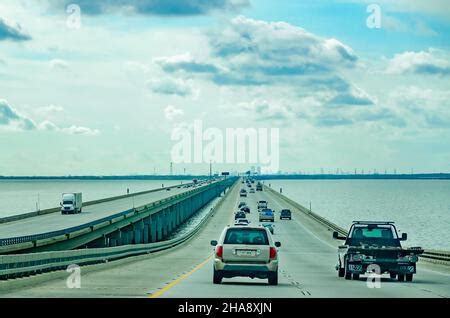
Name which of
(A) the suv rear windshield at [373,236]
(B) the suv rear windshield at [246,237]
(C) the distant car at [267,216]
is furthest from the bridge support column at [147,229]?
(B) the suv rear windshield at [246,237]

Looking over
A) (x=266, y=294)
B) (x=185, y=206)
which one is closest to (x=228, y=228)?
(x=266, y=294)

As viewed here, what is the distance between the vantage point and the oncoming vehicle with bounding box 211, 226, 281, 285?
26734 millimetres

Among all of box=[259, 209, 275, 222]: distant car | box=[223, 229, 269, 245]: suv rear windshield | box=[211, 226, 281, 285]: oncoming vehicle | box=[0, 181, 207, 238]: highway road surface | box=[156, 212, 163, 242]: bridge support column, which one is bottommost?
box=[156, 212, 163, 242]: bridge support column

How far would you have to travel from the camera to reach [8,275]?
28.6 meters

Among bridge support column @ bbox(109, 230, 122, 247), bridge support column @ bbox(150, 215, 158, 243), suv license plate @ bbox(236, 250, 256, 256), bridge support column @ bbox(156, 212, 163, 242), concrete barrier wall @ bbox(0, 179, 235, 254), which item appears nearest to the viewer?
suv license plate @ bbox(236, 250, 256, 256)

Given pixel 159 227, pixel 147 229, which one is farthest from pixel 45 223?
pixel 159 227

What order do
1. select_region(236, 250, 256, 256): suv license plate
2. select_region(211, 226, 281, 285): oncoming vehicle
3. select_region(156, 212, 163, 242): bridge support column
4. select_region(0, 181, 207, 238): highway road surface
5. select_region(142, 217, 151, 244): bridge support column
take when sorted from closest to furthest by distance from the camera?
select_region(211, 226, 281, 285): oncoming vehicle, select_region(236, 250, 256, 256): suv license plate, select_region(0, 181, 207, 238): highway road surface, select_region(142, 217, 151, 244): bridge support column, select_region(156, 212, 163, 242): bridge support column

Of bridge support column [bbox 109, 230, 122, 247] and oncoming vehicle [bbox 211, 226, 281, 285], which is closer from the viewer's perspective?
oncoming vehicle [bbox 211, 226, 281, 285]

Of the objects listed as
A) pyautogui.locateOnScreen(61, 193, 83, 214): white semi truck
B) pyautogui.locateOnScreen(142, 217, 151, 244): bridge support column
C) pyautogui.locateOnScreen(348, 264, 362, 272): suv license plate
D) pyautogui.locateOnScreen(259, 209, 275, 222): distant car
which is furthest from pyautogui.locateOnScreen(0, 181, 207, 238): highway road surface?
pyautogui.locateOnScreen(348, 264, 362, 272): suv license plate

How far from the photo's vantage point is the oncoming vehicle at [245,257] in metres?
26.7

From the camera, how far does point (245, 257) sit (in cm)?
2686

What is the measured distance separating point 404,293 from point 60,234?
32.2m

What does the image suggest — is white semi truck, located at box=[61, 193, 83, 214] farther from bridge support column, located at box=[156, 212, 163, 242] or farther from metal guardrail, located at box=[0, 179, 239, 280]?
metal guardrail, located at box=[0, 179, 239, 280]
